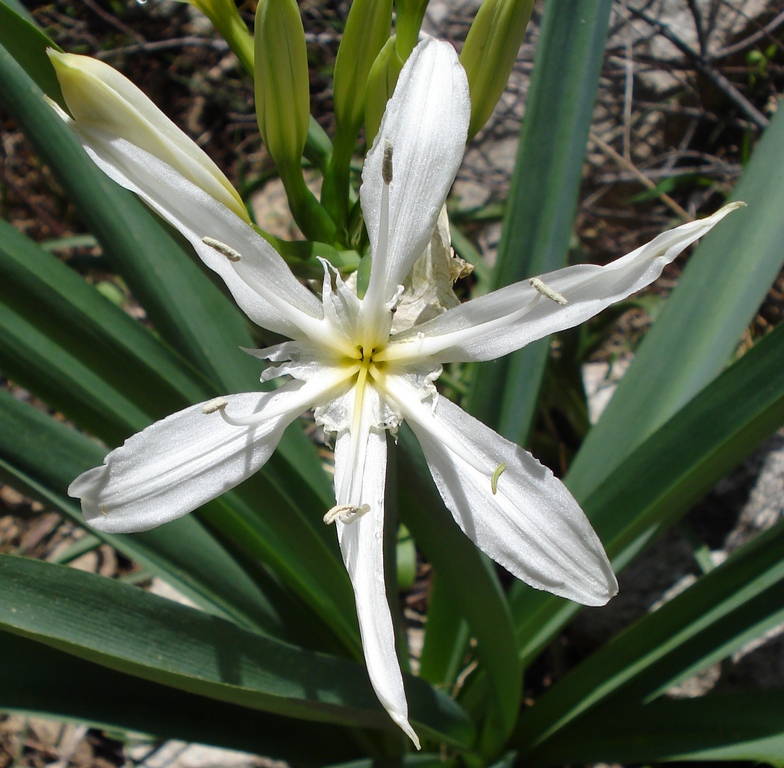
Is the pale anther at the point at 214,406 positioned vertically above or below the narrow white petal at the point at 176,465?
above

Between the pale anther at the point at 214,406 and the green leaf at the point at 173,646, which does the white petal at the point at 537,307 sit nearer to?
the pale anther at the point at 214,406

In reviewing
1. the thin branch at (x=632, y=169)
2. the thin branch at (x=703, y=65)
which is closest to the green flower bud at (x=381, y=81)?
the thin branch at (x=632, y=169)

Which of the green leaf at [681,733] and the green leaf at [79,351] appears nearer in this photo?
the green leaf at [79,351]

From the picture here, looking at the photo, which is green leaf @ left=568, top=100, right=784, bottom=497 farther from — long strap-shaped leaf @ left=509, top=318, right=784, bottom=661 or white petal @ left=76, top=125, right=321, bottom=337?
white petal @ left=76, top=125, right=321, bottom=337

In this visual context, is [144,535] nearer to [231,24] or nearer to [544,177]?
[231,24]

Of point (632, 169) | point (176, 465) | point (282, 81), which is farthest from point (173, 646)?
point (632, 169)

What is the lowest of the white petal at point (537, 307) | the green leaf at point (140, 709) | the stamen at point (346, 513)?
the green leaf at point (140, 709)

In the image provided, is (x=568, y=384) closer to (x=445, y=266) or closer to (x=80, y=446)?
(x=445, y=266)

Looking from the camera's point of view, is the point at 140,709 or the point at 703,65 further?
the point at 703,65
